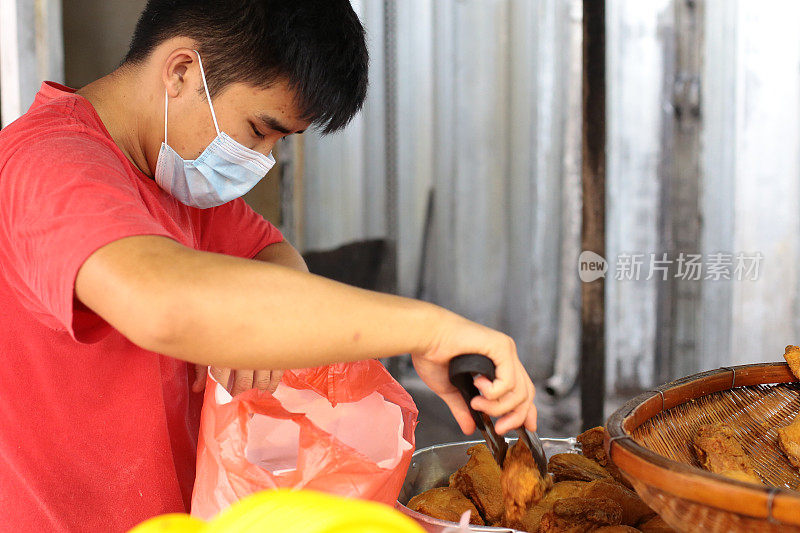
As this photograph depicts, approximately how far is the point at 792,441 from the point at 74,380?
1.20 m

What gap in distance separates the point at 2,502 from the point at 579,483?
39.2 inches

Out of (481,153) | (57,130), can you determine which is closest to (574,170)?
(481,153)

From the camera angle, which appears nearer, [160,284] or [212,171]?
[160,284]

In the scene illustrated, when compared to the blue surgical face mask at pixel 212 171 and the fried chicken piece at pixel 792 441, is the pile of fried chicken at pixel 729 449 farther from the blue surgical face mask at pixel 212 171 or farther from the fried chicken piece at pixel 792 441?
the blue surgical face mask at pixel 212 171

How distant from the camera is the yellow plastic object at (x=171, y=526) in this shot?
0.63 metres

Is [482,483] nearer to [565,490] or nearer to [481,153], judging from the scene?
[565,490]

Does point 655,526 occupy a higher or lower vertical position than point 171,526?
lower

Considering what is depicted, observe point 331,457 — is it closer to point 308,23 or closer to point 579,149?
point 308,23

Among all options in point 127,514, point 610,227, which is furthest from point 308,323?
point 610,227

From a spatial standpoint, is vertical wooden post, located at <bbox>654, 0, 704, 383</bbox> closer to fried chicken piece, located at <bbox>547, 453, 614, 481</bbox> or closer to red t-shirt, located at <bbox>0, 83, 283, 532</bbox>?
fried chicken piece, located at <bbox>547, 453, 614, 481</bbox>

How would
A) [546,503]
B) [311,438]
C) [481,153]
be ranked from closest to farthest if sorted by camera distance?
[311,438] < [546,503] < [481,153]

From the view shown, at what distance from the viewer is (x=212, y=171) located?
1.26m

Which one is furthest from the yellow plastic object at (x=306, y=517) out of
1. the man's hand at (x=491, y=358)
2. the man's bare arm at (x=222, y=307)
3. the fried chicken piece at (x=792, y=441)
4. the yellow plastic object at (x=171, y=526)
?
the fried chicken piece at (x=792, y=441)

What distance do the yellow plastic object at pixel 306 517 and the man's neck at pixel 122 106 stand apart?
0.76m
